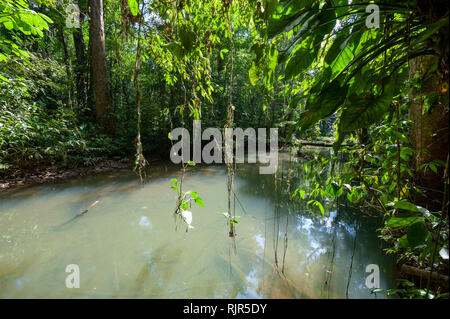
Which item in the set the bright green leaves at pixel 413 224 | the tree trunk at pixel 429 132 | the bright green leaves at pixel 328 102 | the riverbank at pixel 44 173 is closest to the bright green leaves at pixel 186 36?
the bright green leaves at pixel 328 102

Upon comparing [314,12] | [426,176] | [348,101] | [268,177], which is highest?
[314,12]

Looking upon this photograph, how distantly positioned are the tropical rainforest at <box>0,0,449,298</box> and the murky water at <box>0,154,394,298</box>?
0.25 meters

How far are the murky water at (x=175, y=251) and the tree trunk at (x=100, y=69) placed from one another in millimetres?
3357

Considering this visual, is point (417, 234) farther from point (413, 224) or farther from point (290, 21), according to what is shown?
point (290, 21)

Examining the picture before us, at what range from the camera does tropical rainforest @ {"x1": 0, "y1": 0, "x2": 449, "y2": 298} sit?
49 centimetres

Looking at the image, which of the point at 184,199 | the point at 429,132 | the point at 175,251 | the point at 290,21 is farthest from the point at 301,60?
the point at 175,251

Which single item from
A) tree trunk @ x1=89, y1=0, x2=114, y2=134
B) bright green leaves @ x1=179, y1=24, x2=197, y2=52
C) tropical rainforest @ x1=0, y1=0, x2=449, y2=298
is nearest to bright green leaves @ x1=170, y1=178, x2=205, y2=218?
tropical rainforest @ x1=0, y1=0, x2=449, y2=298

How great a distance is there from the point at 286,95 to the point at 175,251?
181 centimetres

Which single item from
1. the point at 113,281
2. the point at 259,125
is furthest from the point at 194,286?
the point at 259,125

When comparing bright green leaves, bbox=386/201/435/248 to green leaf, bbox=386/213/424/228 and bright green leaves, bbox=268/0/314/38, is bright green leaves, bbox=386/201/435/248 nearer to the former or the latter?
green leaf, bbox=386/213/424/228

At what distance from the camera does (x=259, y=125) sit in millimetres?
12180

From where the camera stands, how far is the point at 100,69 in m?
5.87
